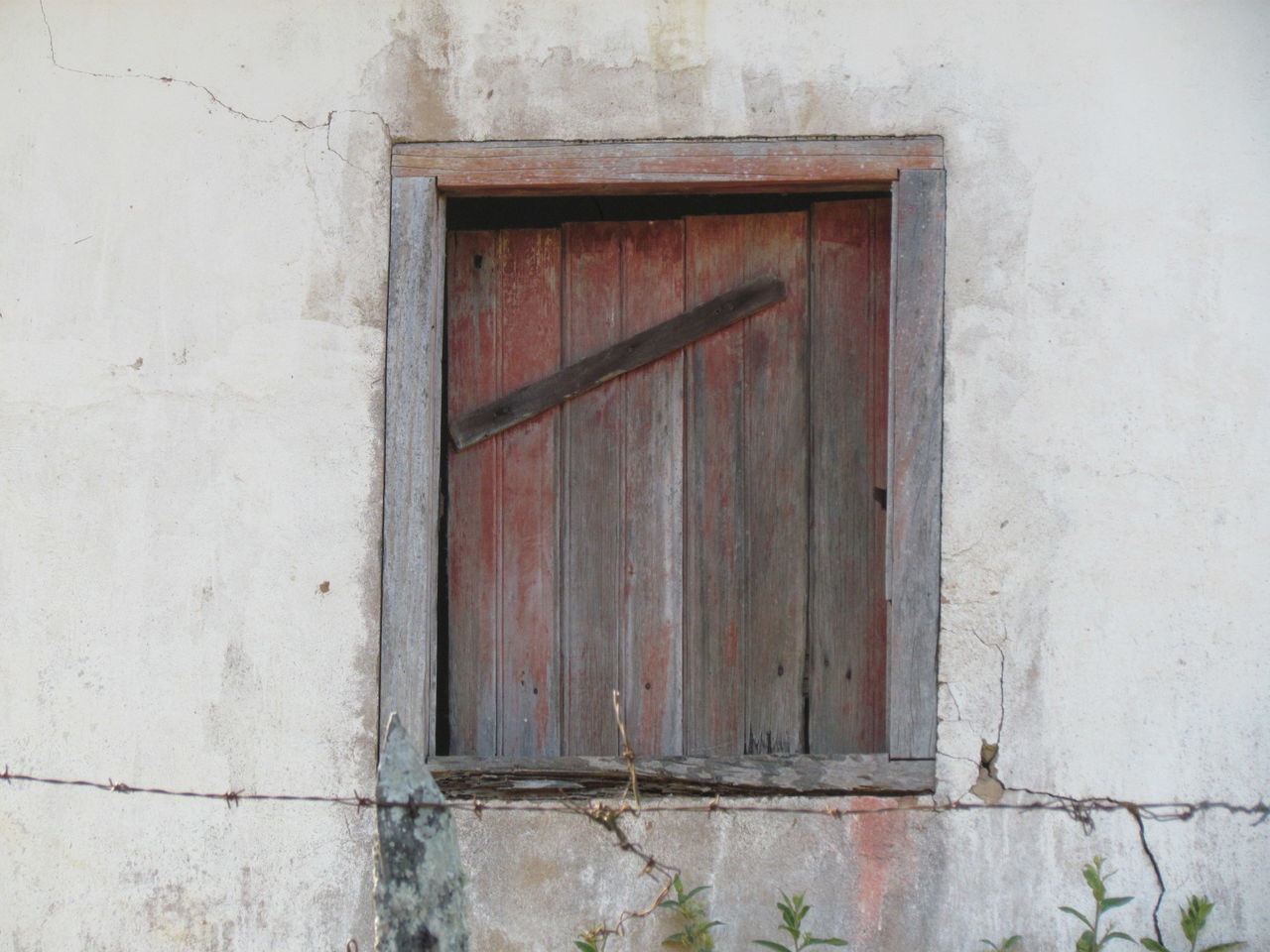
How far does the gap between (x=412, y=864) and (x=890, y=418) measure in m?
1.37

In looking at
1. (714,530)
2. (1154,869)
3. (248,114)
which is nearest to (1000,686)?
(1154,869)

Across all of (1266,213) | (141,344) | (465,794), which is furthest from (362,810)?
(1266,213)

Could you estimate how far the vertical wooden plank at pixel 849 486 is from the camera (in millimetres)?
2957

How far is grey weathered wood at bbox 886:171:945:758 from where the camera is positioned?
8.87ft

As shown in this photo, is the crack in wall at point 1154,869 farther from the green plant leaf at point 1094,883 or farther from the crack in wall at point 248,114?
the crack in wall at point 248,114

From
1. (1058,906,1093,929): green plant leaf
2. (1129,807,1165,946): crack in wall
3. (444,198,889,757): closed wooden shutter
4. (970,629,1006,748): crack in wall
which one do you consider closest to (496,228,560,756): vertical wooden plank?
(444,198,889,757): closed wooden shutter

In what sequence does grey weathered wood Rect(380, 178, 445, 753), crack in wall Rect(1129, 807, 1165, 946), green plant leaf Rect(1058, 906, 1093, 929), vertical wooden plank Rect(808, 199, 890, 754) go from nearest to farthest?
1. green plant leaf Rect(1058, 906, 1093, 929)
2. crack in wall Rect(1129, 807, 1165, 946)
3. grey weathered wood Rect(380, 178, 445, 753)
4. vertical wooden plank Rect(808, 199, 890, 754)

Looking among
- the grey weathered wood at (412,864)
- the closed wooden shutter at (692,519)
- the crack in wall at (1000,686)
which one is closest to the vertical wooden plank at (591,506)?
the closed wooden shutter at (692,519)

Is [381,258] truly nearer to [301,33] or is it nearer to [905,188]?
[301,33]

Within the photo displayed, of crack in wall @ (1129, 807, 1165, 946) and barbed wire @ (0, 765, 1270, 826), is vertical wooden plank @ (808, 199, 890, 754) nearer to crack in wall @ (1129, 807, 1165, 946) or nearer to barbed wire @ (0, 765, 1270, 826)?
barbed wire @ (0, 765, 1270, 826)

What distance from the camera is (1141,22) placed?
272 centimetres

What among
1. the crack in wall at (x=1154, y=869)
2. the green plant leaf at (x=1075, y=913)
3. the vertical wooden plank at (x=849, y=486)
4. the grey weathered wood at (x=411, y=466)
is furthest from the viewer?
the vertical wooden plank at (x=849, y=486)

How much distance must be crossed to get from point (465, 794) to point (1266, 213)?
207 centimetres

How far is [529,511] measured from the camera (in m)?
3.04
